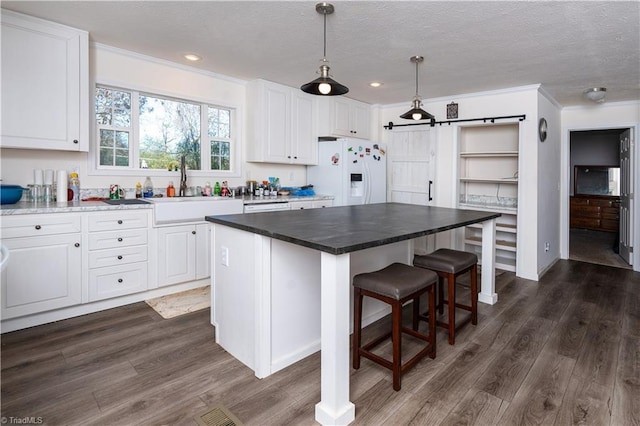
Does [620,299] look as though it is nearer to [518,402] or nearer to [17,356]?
[518,402]

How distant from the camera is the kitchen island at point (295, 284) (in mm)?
1677

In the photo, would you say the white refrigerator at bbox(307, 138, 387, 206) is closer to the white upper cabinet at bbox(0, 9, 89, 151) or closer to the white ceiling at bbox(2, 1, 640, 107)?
the white ceiling at bbox(2, 1, 640, 107)

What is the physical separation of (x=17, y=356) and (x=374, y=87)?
4348mm

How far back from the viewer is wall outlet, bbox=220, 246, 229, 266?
7.71ft

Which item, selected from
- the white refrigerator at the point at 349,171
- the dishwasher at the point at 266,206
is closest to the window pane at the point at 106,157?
the dishwasher at the point at 266,206

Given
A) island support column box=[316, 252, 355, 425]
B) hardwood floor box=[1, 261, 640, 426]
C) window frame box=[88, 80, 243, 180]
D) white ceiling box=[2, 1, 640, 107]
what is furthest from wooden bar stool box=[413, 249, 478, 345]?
window frame box=[88, 80, 243, 180]

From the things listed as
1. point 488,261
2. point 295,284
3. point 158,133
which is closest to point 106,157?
point 158,133

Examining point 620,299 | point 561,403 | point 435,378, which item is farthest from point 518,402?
point 620,299

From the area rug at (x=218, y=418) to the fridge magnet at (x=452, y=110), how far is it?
458 cm

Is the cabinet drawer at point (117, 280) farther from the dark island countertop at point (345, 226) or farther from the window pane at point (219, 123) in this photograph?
the window pane at point (219, 123)

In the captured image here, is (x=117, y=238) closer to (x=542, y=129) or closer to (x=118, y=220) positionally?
(x=118, y=220)

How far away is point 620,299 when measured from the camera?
3.55 m

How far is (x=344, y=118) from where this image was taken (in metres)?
5.22

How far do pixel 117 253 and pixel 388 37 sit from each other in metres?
2.95
